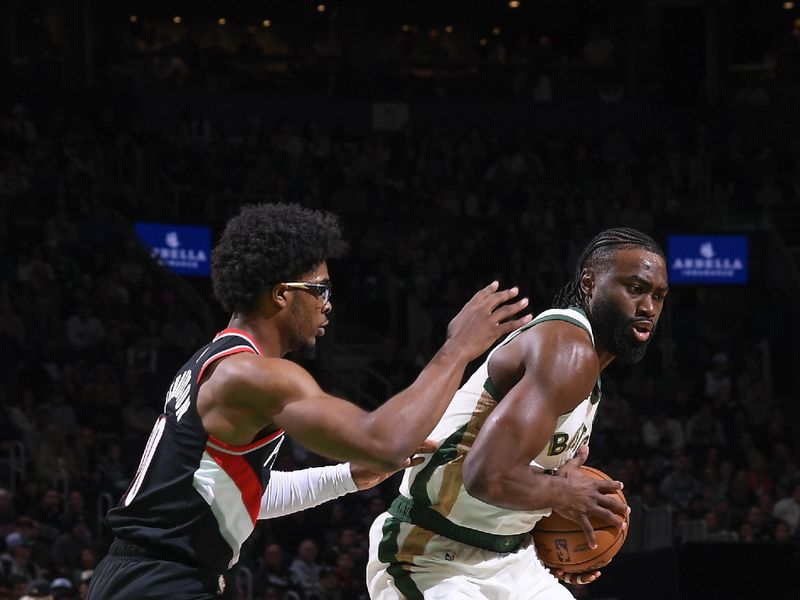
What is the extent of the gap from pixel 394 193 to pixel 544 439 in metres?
15.0

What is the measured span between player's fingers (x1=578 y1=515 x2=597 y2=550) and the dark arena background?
5.05 m

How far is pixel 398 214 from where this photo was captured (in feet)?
60.5

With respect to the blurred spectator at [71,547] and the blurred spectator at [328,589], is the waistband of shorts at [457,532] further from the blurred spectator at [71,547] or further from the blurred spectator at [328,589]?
the blurred spectator at [328,589]

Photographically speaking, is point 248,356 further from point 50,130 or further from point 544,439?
point 50,130

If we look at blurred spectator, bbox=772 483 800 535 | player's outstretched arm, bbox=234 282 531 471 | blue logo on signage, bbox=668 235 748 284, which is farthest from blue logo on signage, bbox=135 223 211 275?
player's outstretched arm, bbox=234 282 531 471

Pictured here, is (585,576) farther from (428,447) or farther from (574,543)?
(428,447)

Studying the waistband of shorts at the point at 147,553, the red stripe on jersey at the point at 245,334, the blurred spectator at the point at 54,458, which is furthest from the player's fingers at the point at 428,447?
the blurred spectator at the point at 54,458

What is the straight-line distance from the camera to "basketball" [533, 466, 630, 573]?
13.8 ft

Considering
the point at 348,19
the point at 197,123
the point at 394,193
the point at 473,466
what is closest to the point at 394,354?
the point at 394,193

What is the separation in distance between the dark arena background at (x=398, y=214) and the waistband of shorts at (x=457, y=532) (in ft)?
15.2

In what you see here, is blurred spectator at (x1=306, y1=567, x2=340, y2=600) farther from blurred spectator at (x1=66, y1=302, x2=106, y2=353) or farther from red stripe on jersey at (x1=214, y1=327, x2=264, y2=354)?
red stripe on jersey at (x1=214, y1=327, x2=264, y2=354)

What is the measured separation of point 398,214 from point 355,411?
49.0 feet

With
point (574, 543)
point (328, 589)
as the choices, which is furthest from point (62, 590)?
point (574, 543)

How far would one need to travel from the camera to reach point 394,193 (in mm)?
18797
